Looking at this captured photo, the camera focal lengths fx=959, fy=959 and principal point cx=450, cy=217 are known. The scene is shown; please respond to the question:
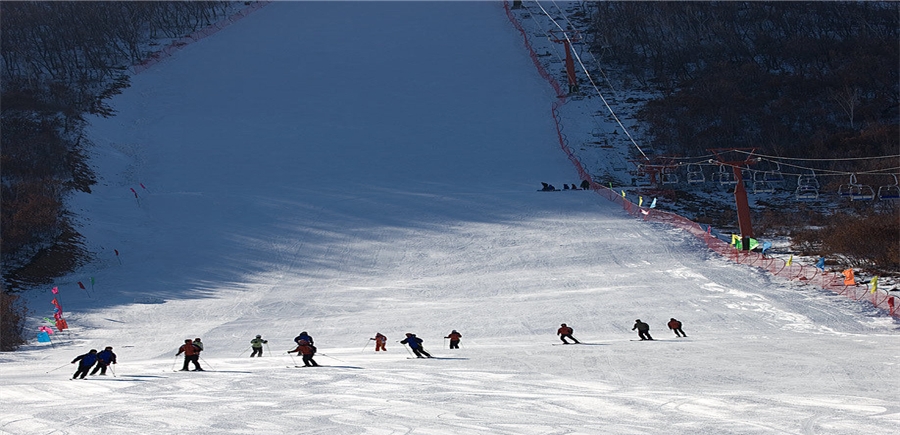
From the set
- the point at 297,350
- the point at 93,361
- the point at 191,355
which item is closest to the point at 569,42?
the point at 297,350

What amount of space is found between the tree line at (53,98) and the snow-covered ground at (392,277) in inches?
44.8

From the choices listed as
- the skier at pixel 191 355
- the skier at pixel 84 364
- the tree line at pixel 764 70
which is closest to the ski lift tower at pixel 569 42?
the tree line at pixel 764 70

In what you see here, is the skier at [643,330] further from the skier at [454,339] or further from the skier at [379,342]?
the skier at [379,342]

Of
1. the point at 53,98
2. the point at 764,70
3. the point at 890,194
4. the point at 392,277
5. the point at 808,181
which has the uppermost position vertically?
the point at 764,70

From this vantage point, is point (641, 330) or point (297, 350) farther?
point (641, 330)

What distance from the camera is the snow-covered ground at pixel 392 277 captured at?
1120 cm

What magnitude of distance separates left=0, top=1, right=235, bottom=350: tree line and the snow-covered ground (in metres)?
1.14

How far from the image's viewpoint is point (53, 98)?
45281 mm

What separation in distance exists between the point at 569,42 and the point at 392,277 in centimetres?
2619

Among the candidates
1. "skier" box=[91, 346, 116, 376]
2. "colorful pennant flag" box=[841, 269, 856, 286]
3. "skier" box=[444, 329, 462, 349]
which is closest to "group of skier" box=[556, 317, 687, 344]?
"skier" box=[444, 329, 462, 349]

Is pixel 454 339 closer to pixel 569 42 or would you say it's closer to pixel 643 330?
pixel 643 330

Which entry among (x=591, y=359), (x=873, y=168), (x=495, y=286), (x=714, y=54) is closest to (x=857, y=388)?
(x=591, y=359)

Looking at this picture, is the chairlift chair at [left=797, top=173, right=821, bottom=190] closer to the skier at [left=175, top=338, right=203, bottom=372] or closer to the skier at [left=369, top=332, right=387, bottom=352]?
the skier at [left=369, top=332, right=387, bottom=352]

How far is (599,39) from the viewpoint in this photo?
55.2 meters
